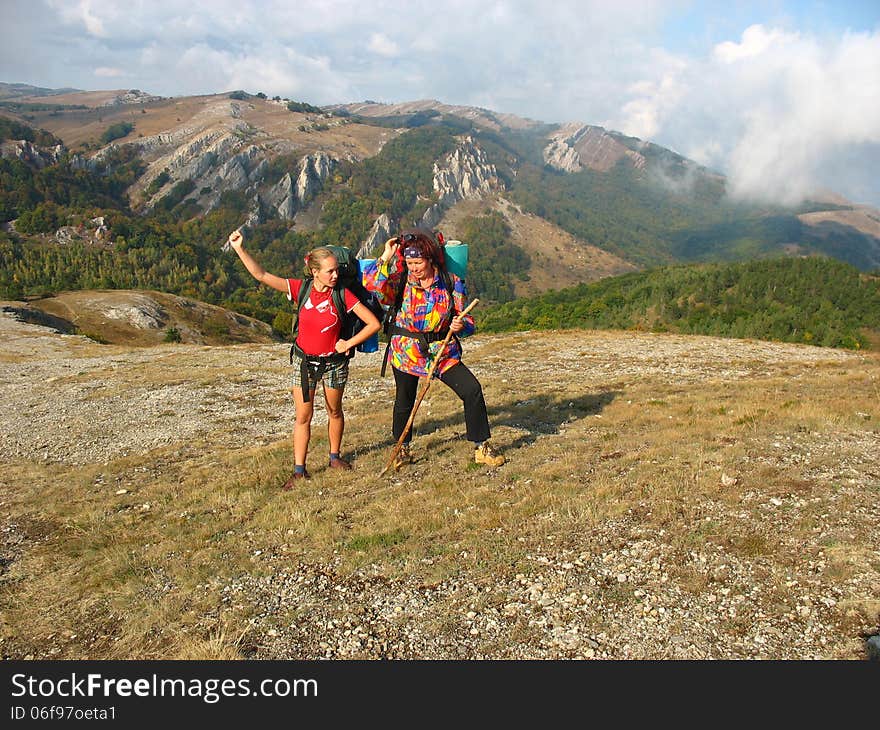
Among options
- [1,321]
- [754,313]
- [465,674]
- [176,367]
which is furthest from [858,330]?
[1,321]

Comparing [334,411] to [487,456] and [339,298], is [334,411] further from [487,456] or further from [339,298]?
[487,456]

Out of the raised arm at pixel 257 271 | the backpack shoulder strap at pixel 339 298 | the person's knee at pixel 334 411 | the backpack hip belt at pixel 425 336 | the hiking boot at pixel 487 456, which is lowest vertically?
the hiking boot at pixel 487 456

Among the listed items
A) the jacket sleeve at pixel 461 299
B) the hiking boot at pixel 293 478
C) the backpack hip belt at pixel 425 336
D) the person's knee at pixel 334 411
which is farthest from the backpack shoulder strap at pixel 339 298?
the hiking boot at pixel 293 478

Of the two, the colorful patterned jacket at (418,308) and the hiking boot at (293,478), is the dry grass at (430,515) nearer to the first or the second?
the hiking boot at (293,478)

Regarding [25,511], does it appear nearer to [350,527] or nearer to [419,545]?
[350,527]

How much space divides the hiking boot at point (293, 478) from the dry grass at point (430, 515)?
0.22 meters

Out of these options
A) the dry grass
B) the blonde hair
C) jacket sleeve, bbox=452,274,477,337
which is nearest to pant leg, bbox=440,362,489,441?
jacket sleeve, bbox=452,274,477,337

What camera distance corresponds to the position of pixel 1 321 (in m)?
46.8

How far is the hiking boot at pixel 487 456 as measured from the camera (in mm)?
8516

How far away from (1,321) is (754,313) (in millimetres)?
104670

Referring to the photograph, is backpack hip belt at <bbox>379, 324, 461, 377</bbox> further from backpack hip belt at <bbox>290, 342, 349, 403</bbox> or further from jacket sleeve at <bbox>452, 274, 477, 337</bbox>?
backpack hip belt at <bbox>290, 342, 349, 403</bbox>

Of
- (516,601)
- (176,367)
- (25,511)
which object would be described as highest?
(516,601)

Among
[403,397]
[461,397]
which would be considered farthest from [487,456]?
[403,397]

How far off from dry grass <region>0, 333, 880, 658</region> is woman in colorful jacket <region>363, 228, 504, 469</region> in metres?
1.68
